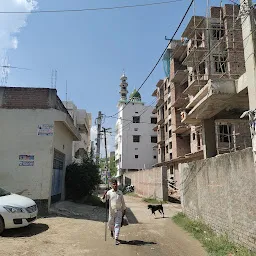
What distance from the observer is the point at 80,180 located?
1627cm

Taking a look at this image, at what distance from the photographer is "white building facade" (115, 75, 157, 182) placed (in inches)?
2119

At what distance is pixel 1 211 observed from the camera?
774 centimetres

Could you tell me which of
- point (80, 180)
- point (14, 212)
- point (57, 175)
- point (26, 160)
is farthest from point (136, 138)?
point (14, 212)

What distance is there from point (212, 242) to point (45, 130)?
8.28 m

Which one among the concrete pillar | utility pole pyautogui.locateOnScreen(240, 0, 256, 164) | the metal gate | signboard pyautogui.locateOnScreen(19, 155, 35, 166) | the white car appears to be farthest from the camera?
the metal gate

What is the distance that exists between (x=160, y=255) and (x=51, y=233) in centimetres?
362

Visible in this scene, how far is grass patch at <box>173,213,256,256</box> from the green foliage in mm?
7743

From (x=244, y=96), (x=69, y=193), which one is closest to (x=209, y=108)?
(x=244, y=96)

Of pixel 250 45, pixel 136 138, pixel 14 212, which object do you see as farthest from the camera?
pixel 136 138

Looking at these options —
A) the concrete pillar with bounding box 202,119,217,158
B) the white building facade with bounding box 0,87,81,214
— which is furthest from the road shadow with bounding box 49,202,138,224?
the concrete pillar with bounding box 202,119,217,158

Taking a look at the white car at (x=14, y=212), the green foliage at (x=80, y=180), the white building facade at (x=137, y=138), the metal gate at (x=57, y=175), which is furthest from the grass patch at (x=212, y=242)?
the white building facade at (x=137, y=138)

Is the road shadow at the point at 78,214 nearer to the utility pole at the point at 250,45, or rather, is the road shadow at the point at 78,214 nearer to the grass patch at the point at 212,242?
the grass patch at the point at 212,242

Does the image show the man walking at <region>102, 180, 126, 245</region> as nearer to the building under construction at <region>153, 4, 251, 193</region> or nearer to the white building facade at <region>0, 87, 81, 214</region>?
the building under construction at <region>153, 4, 251, 193</region>

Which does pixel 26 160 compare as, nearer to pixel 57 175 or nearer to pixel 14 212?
pixel 57 175
